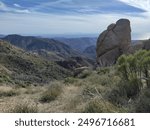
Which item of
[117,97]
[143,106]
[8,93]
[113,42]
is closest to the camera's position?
[143,106]

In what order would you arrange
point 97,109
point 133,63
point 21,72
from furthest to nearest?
point 21,72, point 133,63, point 97,109

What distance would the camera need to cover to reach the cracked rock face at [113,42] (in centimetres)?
5434

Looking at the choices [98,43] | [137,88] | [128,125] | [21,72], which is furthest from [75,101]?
[21,72]

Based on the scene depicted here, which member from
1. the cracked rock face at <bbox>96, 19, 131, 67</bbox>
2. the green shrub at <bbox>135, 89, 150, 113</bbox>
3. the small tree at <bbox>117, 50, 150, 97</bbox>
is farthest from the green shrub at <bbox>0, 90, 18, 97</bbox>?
the cracked rock face at <bbox>96, 19, 131, 67</bbox>

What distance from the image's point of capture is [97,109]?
9711mm

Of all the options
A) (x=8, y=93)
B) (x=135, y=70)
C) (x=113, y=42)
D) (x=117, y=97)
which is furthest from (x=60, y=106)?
(x=113, y=42)

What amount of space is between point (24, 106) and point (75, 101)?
103 inches

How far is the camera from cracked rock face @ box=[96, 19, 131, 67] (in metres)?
54.3

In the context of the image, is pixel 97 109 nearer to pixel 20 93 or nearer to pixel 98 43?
pixel 20 93

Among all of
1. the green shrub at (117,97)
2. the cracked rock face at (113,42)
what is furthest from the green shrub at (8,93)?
the cracked rock face at (113,42)

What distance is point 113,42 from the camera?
55.1 m

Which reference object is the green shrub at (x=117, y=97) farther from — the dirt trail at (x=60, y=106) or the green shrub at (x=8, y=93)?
the green shrub at (x=8, y=93)

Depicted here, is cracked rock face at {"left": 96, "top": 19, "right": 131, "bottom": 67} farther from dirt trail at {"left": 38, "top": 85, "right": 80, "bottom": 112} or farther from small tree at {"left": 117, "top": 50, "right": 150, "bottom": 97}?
dirt trail at {"left": 38, "top": 85, "right": 80, "bottom": 112}

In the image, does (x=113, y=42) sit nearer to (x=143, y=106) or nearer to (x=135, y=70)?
(x=135, y=70)
